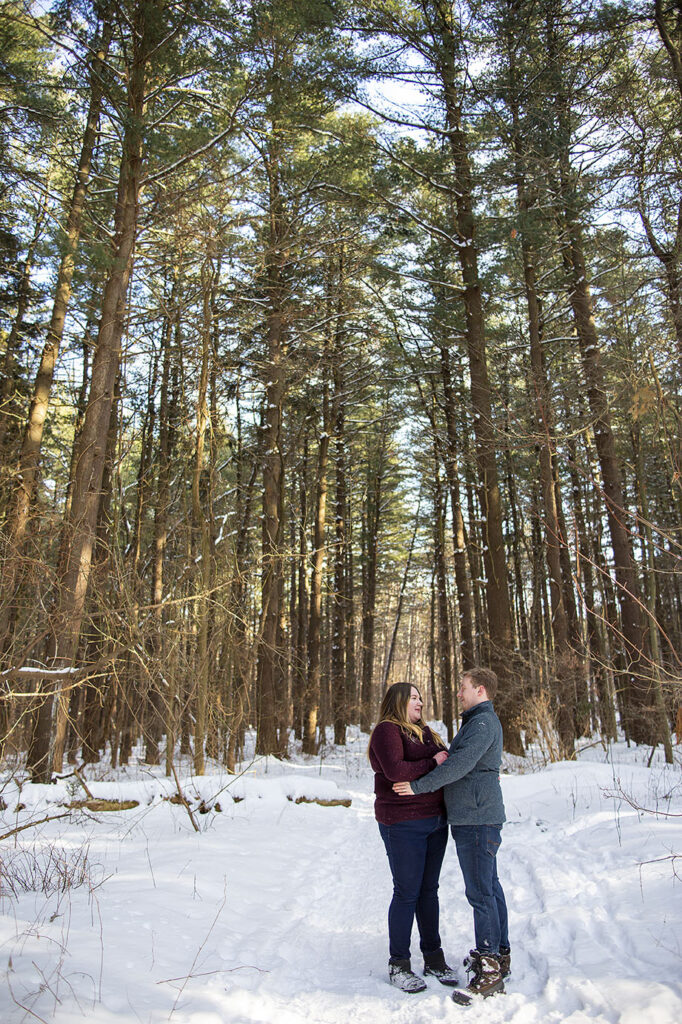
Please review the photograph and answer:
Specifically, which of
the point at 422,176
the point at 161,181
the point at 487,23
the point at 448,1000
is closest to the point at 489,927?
the point at 448,1000

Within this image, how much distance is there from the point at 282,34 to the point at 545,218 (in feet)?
17.5

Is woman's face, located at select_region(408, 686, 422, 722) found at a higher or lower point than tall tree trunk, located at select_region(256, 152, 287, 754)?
lower

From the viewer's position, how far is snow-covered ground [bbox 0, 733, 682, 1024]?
2.91 m

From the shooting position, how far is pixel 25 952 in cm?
309

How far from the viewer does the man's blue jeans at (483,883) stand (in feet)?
11.0

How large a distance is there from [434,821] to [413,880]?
0.31 metres

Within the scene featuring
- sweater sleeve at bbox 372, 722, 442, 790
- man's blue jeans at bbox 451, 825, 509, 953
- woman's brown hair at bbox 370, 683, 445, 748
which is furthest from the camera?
woman's brown hair at bbox 370, 683, 445, 748

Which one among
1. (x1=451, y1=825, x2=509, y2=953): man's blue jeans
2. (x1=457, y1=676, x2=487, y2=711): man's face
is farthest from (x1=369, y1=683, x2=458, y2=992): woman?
(x1=457, y1=676, x2=487, y2=711): man's face

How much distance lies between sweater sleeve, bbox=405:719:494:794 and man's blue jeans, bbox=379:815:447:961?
0.22 m

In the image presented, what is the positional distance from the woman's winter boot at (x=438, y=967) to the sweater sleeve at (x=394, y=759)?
938 mm

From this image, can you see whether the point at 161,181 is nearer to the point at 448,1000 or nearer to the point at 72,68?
the point at 72,68

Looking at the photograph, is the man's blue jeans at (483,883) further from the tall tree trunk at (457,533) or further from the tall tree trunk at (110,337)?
the tall tree trunk at (457,533)

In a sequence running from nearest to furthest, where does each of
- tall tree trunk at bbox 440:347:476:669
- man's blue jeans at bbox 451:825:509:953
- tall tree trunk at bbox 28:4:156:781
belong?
man's blue jeans at bbox 451:825:509:953, tall tree trunk at bbox 28:4:156:781, tall tree trunk at bbox 440:347:476:669

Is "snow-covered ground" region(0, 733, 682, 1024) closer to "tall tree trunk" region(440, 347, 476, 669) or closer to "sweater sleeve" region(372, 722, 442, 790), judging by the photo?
"sweater sleeve" region(372, 722, 442, 790)
